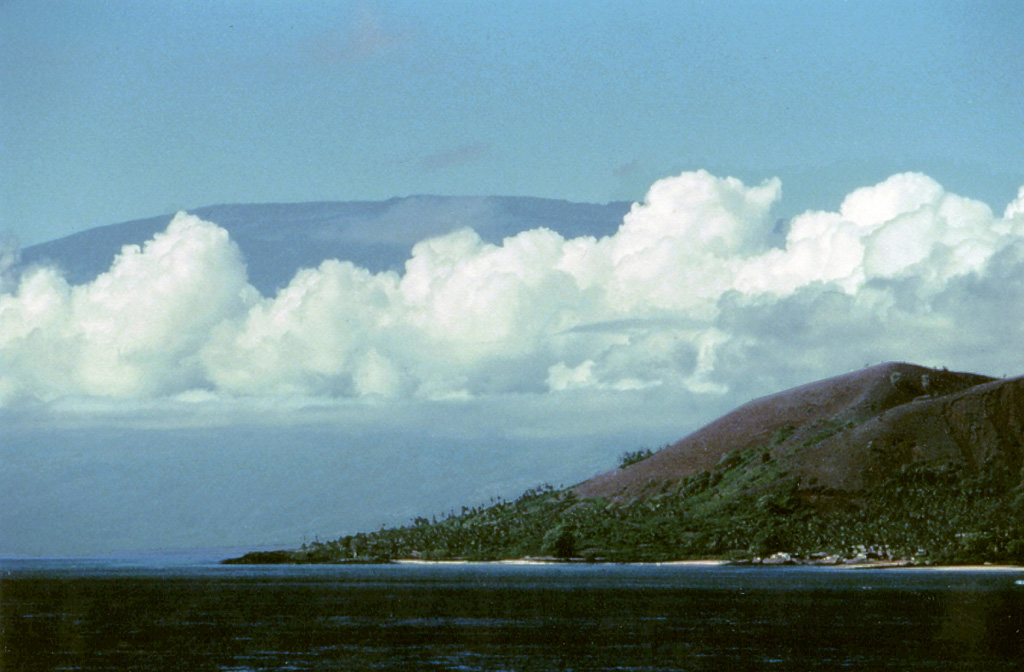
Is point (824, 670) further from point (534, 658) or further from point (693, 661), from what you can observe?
point (534, 658)

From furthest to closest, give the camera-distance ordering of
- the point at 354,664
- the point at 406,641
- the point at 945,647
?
the point at 406,641, the point at 945,647, the point at 354,664

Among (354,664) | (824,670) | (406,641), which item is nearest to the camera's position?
(824,670)

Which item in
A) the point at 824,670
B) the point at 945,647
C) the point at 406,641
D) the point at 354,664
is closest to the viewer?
the point at 824,670

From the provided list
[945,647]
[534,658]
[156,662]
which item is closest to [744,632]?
[945,647]

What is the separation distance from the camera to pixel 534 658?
150000 millimetres

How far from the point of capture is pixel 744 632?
183 metres

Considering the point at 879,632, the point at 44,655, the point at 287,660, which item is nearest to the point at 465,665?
the point at 287,660

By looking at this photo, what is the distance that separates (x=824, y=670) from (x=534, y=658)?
2953 centimetres

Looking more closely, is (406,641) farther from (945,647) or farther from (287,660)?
(945,647)

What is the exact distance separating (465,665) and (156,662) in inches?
1265

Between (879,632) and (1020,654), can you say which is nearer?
(1020,654)

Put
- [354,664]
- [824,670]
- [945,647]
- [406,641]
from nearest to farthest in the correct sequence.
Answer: [824,670]
[354,664]
[945,647]
[406,641]

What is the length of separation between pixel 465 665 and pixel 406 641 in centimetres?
3380

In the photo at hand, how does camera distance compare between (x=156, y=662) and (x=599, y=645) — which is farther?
(x=599, y=645)
